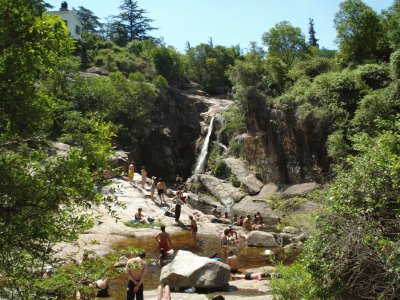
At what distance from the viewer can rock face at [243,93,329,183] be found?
2684 cm

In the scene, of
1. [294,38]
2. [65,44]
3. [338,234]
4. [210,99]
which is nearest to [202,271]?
[338,234]

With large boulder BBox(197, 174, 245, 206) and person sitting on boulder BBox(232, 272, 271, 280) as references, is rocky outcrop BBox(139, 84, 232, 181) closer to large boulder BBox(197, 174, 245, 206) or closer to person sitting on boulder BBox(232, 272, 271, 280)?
large boulder BBox(197, 174, 245, 206)

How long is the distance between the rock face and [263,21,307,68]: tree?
11.6 meters

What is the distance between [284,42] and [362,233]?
36715 mm

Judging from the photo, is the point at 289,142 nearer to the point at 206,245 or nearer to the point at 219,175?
the point at 219,175

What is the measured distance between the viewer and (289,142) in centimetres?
2892

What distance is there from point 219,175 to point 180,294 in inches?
1016

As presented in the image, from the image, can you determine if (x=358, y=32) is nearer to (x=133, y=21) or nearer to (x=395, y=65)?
(x=395, y=65)

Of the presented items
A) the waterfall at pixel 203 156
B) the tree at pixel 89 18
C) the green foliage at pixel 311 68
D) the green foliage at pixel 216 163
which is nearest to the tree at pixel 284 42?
the green foliage at pixel 311 68

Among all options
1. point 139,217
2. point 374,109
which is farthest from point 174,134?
point 374,109

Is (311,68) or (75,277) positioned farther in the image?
(311,68)

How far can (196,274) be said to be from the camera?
37.6 ft

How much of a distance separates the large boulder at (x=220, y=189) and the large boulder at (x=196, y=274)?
1867 cm

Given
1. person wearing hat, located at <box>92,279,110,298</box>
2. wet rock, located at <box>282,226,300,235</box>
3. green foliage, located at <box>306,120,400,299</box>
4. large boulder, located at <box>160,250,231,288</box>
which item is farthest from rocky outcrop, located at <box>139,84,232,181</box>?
green foliage, located at <box>306,120,400,299</box>
